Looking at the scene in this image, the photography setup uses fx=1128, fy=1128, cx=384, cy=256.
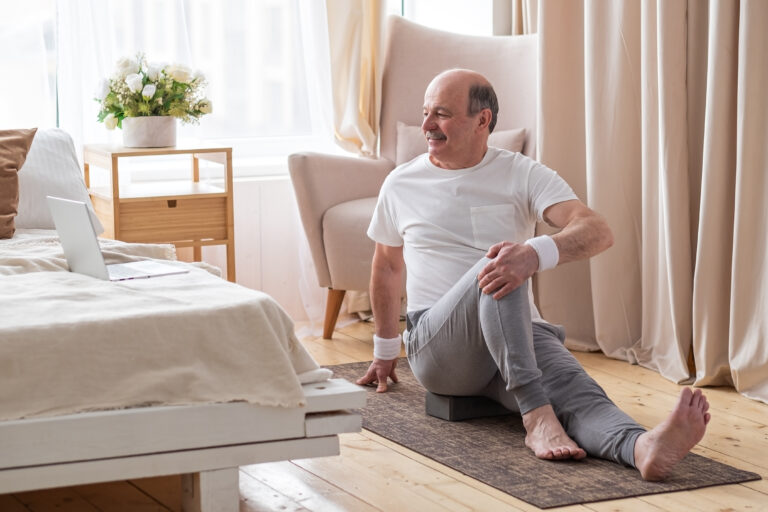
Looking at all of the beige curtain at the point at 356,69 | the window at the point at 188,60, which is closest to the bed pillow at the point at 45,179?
the window at the point at 188,60

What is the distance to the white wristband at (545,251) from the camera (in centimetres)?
242

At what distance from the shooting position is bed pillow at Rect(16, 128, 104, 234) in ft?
9.98

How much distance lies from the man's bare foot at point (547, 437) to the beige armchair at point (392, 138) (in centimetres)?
125

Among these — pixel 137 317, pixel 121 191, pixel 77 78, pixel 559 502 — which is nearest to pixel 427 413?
pixel 559 502

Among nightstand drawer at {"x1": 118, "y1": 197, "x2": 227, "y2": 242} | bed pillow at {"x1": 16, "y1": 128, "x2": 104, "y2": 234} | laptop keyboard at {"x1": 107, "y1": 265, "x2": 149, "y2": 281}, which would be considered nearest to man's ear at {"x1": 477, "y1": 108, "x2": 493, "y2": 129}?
laptop keyboard at {"x1": 107, "y1": 265, "x2": 149, "y2": 281}

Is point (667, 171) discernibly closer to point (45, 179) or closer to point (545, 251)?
point (545, 251)

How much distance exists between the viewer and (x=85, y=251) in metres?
2.28

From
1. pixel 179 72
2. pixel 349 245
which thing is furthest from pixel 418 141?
pixel 179 72

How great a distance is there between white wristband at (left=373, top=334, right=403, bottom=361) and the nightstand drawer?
0.90 m

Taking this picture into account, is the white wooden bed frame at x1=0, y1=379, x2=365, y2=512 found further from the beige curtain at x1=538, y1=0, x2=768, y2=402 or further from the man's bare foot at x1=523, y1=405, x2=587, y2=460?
the beige curtain at x1=538, y1=0, x2=768, y2=402

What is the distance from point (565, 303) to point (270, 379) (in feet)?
6.14

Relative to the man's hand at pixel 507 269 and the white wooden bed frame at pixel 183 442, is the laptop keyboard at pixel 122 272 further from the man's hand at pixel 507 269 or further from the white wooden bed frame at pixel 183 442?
the man's hand at pixel 507 269

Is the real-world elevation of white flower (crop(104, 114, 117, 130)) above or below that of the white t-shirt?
above

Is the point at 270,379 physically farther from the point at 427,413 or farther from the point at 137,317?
the point at 427,413
